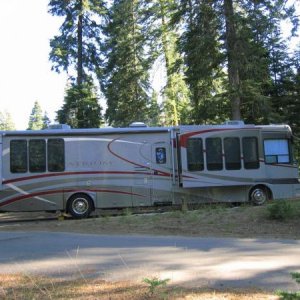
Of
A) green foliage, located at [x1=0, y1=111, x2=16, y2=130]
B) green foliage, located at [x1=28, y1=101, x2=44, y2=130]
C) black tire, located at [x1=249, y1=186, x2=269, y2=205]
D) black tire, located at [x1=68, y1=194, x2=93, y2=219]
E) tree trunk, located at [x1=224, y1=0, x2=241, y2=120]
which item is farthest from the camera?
green foliage, located at [x1=0, y1=111, x2=16, y2=130]

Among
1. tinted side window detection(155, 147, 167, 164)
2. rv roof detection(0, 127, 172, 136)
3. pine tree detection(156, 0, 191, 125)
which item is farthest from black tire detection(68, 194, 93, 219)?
pine tree detection(156, 0, 191, 125)

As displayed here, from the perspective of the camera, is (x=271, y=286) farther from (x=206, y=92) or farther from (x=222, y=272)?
(x=206, y=92)

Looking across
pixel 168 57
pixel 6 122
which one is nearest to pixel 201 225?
pixel 168 57

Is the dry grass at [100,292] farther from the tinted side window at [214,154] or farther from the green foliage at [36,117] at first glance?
the green foliage at [36,117]

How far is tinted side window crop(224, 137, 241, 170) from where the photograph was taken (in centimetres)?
1834

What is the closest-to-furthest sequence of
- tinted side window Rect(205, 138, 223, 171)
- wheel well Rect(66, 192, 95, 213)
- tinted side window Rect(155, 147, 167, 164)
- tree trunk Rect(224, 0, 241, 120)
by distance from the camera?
wheel well Rect(66, 192, 95, 213)
tinted side window Rect(155, 147, 167, 164)
tinted side window Rect(205, 138, 223, 171)
tree trunk Rect(224, 0, 241, 120)

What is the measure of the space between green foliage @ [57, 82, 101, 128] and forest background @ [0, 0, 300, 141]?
0.06 m

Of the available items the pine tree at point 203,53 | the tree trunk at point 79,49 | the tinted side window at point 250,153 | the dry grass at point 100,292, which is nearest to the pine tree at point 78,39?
the tree trunk at point 79,49

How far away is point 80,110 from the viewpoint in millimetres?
31875

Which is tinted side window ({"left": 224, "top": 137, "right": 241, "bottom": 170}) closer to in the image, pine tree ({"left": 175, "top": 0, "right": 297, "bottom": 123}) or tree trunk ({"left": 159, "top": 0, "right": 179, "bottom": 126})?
pine tree ({"left": 175, "top": 0, "right": 297, "bottom": 123})

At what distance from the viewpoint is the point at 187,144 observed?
59.0 feet

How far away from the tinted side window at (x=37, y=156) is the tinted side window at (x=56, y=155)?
0.20 meters

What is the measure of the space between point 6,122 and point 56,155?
125 meters

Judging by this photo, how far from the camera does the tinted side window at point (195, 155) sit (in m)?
18.0
